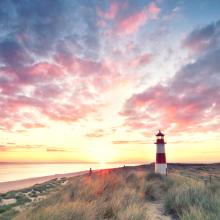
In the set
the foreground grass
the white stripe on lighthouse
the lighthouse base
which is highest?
the white stripe on lighthouse

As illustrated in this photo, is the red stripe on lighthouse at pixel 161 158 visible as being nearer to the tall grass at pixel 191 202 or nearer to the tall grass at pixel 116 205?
the tall grass at pixel 116 205

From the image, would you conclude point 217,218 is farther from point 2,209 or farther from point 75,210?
point 2,209

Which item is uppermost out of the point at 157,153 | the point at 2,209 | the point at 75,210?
the point at 157,153

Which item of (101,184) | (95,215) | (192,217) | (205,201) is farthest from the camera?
(101,184)

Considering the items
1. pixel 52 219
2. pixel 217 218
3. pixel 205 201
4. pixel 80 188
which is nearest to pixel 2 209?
pixel 80 188

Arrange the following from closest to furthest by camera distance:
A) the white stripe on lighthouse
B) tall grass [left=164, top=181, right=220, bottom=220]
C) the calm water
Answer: tall grass [left=164, top=181, right=220, bottom=220] → the white stripe on lighthouse → the calm water

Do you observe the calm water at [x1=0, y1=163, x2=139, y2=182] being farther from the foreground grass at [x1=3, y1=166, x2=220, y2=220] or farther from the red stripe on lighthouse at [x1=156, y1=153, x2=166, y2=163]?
the foreground grass at [x1=3, y1=166, x2=220, y2=220]

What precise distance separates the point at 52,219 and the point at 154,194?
4.80 m

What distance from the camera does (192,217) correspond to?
4.89m

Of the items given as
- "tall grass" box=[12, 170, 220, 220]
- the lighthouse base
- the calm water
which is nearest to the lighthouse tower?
the lighthouse base

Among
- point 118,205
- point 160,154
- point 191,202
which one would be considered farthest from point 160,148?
point 118,205

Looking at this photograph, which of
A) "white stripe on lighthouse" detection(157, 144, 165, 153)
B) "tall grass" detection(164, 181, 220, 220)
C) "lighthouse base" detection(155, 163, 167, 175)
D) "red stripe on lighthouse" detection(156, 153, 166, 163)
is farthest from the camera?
"white stripe on lighthouse" detection(157, 144, 165, 153)

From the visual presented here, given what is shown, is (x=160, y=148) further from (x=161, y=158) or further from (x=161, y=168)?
(x=161, y=168)

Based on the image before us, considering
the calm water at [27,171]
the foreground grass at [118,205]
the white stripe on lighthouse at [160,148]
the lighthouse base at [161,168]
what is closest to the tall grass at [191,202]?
the foreground grass at [118,205]
